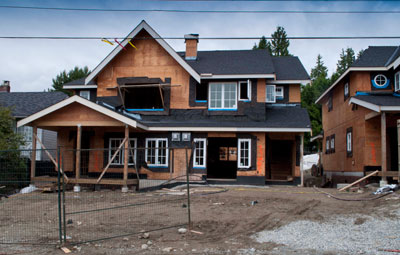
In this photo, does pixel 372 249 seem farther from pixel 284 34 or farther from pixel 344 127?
pixel 284 34

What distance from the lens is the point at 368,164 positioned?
61.5ft

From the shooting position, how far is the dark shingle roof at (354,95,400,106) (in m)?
16.3

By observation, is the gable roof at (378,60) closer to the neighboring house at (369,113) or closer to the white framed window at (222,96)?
the neighboring house at (369,113)

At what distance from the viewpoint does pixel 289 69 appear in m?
23.5

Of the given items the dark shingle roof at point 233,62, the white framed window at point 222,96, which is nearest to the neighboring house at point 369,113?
the dark shingle roof at point 233,62

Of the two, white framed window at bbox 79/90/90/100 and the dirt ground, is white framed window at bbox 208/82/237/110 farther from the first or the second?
white framed window at bbox 79/90/90/100

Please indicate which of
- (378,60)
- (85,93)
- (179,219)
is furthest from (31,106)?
(378,60)

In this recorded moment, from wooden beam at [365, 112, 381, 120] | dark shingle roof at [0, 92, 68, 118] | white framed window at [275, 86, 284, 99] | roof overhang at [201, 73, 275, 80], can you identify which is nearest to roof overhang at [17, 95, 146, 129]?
roof overhang at [201, 73, 275, 80]

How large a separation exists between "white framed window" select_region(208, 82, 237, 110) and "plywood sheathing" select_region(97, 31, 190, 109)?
1.35 metres

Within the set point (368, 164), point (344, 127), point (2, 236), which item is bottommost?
point (2, 236)

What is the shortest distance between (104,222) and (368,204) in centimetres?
792

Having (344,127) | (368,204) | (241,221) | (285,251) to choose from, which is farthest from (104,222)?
(344,127)

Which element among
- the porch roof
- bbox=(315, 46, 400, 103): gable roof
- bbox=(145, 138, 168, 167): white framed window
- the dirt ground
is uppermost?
bbox=(315, 46, 400, 103): gable roof

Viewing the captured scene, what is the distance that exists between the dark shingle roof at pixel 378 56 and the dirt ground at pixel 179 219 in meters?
8.88
